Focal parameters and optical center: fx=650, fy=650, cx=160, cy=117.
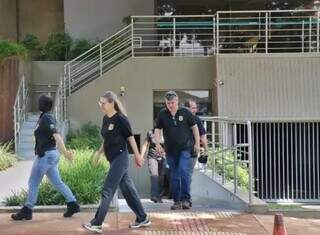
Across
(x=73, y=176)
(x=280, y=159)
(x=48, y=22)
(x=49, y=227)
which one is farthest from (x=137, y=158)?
(x=48, y=22)

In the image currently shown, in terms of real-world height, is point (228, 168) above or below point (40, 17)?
below

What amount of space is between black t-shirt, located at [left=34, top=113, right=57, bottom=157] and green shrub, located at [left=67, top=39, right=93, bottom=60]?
1338 centimetres

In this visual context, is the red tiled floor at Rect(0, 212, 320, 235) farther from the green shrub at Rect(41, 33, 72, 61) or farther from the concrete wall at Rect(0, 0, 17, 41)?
the concrete wall at Rect(0, 0, 17, 41)

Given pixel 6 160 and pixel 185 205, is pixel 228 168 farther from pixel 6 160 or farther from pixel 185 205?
pixel 6 160

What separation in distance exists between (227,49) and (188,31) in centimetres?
167

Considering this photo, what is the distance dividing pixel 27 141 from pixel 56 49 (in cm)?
563

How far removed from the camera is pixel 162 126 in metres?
9.72

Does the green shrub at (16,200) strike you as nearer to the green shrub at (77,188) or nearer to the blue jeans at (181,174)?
the green shrub at (77,188)

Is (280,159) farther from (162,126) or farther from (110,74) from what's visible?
(162,126)

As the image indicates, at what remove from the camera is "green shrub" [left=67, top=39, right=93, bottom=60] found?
21.9m

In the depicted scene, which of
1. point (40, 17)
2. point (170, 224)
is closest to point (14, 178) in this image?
point (170, 224)

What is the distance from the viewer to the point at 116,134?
7.90m

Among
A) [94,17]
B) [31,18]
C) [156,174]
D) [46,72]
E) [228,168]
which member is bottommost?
[156,174]

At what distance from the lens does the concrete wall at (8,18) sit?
82.0 feet
